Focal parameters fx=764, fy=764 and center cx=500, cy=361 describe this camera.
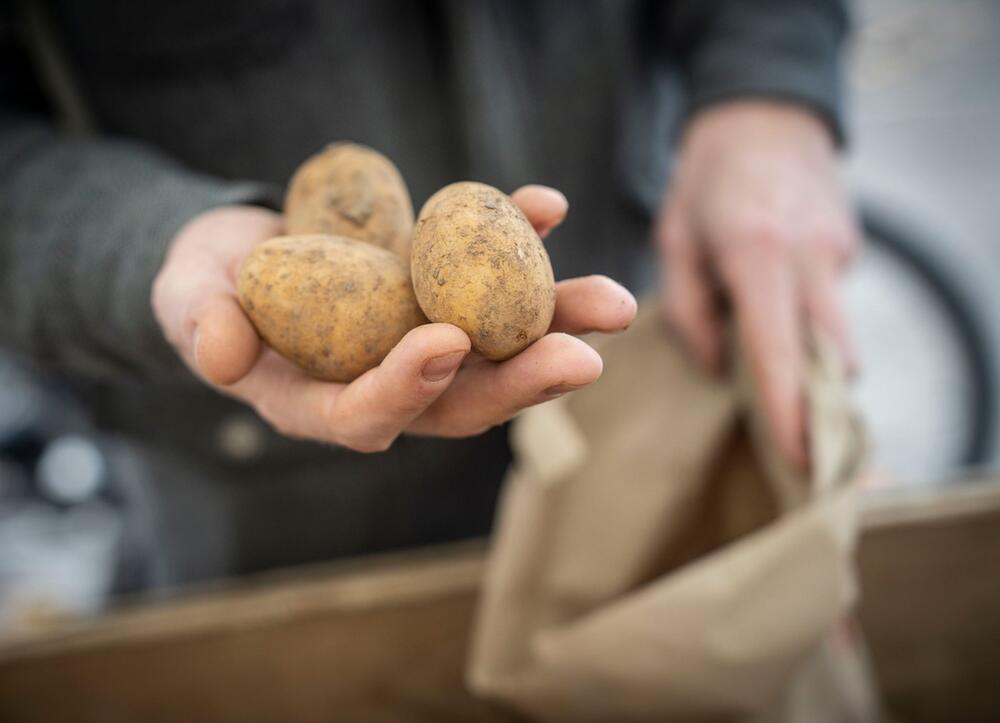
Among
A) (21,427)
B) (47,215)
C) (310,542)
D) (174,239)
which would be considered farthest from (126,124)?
(21,427)

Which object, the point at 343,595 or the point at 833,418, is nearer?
the point at 833,418

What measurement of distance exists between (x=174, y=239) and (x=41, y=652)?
1.67ft

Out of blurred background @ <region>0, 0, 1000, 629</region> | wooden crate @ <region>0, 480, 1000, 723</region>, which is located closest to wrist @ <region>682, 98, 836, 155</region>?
wooden crate @ <region>0, 480, 1000, 723</region>

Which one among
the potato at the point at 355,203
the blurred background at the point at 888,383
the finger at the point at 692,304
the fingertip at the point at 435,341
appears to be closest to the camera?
the fingertip at the point at 435,341

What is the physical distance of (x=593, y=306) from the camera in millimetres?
362

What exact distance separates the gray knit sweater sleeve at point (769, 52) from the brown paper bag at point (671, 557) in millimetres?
235

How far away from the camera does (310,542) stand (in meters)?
0.92

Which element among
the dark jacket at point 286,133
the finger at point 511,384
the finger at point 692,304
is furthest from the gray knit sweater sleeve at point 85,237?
the finger at point 692,304

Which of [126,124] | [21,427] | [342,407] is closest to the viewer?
[342,407]

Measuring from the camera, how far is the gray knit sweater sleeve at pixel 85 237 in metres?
0.52

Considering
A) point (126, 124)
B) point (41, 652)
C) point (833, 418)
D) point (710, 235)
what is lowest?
point (41, 652)

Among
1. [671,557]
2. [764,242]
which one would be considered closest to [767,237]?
[764,242]

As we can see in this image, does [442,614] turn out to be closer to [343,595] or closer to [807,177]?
[343,595]

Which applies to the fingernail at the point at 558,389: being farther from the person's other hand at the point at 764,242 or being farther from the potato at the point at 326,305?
the person's other hand at the point at 764,242
